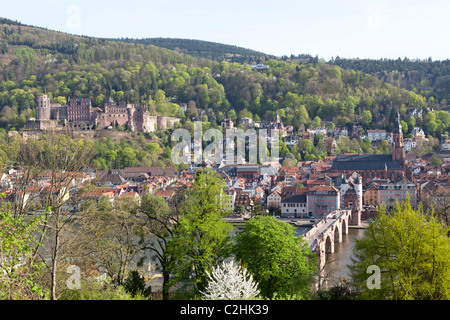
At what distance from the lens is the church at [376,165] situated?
40625 mm

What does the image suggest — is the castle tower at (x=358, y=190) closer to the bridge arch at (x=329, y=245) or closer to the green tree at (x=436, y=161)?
the bridge arch at (x=329, y=245)

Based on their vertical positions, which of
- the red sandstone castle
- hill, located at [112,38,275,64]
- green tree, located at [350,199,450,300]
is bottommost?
green tree, located at [350,199,450,300]

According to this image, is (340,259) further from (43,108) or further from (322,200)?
(43,108)

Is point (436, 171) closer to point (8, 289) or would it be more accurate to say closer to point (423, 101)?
point (423, 101)

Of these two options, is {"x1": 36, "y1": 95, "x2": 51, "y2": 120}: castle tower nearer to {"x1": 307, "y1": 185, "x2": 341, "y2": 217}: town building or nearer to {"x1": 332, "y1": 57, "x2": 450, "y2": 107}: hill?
{"x1": 307, "y1": 185, "x2": 341, "y2": 217}: town building

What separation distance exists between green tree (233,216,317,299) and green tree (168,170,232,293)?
65 cm

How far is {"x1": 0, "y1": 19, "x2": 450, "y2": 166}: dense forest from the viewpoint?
6122 centimetres

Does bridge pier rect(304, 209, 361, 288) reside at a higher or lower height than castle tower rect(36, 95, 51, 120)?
lower

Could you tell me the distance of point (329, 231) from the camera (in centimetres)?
2295

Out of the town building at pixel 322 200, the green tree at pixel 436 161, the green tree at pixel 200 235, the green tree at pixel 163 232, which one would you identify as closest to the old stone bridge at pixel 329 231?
the town building at pixel 322 200

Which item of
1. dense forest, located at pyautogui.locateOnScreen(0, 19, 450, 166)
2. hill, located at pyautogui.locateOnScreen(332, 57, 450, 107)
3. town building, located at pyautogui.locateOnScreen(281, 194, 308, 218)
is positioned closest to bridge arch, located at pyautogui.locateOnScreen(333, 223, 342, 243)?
town building, located at pyautogui.locateOnScreen(281, 194, 308, 218)

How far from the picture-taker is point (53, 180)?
7168mm
